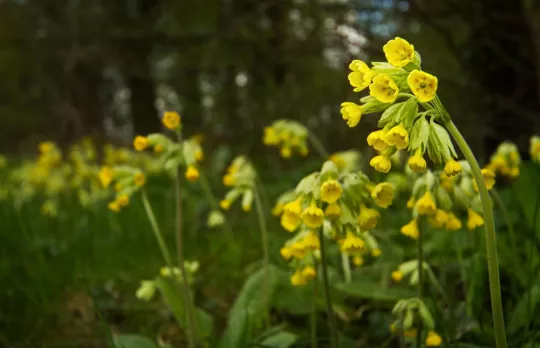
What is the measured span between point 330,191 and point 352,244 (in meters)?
0.14

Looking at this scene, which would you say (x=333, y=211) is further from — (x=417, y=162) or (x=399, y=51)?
(x=399, y=51)

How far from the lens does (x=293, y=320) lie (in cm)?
217

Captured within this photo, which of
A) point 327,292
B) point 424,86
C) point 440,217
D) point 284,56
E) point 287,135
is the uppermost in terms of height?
point 284,56

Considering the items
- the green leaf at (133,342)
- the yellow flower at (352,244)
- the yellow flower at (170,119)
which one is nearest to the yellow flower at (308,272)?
the yellow flower at (352,244)

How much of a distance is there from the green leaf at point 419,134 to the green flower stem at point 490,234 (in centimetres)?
8

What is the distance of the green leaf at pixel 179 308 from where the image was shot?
190cm

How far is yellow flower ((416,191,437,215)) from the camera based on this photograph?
1511 mm

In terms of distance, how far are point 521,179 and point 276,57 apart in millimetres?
3231

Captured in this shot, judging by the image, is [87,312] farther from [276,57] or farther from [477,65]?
[276,57]

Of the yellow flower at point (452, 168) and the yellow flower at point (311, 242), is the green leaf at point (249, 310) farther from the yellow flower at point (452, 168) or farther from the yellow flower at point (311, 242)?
the yellow flower at point (452, 168)

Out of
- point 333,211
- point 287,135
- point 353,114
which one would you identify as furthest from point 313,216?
point 287,135

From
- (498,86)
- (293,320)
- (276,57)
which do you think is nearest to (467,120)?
(498,86)

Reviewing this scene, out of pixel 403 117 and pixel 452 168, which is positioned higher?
pixel 403 117

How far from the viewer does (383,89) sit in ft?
3.68
